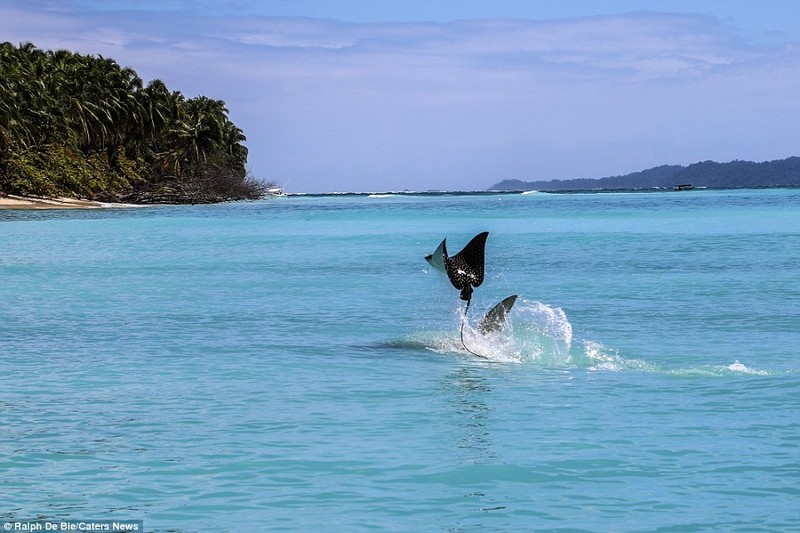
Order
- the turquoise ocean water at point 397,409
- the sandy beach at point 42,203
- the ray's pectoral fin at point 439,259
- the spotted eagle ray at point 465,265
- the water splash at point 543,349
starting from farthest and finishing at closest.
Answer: the sandy beach at point 42,203
the water splash at point 543,349
the spotted eagle ray at point 465,265
the ray's pectoral fin at point 439,259
the turquoise ocean water at point 397,409

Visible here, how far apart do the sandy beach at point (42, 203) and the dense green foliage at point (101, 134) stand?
70 centimetres

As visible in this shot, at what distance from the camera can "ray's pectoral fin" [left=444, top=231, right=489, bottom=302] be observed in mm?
12898

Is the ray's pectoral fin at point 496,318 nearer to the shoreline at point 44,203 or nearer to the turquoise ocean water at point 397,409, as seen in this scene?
the turquoise ocean water at point 397,409

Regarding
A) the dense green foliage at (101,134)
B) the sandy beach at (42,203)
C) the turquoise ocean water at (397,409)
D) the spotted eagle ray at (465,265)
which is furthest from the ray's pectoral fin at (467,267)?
the sandy beach at (42,203)

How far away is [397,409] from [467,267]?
87.9 inches

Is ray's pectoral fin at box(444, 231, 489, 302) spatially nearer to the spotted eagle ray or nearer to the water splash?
the spotted eagle ray

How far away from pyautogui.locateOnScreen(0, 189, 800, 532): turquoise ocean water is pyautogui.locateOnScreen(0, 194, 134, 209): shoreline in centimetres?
5415

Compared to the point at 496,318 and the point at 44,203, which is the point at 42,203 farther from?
the point at 496,318

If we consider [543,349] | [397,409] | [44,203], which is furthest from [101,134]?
[397,409]

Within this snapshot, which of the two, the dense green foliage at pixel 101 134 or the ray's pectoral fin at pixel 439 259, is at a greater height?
the dense green foliage at pixel 101 134

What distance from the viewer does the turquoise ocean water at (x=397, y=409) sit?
820cm

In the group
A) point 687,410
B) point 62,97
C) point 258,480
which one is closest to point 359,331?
point 687,410

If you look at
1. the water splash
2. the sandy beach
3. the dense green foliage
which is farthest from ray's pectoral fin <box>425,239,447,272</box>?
the sandy beach

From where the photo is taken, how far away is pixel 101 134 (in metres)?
92.1
